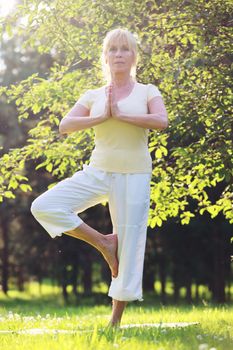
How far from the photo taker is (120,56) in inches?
204

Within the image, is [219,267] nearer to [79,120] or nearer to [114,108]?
[79,120]

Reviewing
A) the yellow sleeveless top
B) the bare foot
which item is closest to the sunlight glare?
the yellow sleeveless top

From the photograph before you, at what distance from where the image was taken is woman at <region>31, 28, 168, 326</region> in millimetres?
5090

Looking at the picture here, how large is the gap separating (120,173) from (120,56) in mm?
852

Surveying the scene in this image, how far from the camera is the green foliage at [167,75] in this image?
7852mm

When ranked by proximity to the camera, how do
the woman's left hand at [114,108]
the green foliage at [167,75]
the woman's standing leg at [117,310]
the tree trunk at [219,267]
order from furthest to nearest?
the tree trunk at [219,267] < the green foliage at [167,75] < the woman's standing leg at [117,310] < the woman's left hand at [114,108]

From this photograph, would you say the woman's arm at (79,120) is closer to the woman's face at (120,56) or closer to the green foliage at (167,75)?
the woman's face at (120,56)

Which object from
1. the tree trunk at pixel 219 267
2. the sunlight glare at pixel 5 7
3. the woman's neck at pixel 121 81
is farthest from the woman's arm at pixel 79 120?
the tree trunk at pixel 219 267

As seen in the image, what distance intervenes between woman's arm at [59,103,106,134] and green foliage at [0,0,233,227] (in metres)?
2.30

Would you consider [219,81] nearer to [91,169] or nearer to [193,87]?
[193,87]

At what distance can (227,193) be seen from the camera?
9398 millimetres

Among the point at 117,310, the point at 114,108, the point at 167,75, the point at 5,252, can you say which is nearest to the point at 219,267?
the point at 5,252

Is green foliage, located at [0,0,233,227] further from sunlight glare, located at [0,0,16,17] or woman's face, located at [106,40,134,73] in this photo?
woman's face, located at [106,40,134,73]

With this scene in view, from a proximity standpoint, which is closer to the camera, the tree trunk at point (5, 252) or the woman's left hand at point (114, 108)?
the woman's left hand at point (114, 108)
